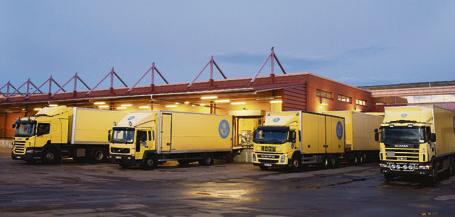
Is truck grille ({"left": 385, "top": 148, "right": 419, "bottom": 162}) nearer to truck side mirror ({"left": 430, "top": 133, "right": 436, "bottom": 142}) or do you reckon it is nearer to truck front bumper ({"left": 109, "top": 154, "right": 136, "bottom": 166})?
truck side mirror ({"left": 430, "top": 133, "right": 436, "bottom": 142})

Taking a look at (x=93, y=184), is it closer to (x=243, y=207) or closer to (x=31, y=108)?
(x=243, y=207)

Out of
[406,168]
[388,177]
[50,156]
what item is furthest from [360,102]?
[50,156]

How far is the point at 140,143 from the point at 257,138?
660 centimetres

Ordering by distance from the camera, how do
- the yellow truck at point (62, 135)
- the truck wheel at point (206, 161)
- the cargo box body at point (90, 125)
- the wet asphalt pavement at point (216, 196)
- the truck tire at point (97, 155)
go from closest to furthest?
the wet asphalt pavement at point (216, 196)
the yellow truck at point (62, 135)
the cargo box body at point (90, 125)
the truck wheel at point (206, 161)
the truck tire at point (97, 155)

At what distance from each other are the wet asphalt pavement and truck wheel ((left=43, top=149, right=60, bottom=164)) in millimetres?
6697

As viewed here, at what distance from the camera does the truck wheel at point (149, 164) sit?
25.2 m

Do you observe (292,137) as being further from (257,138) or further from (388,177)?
(388,177)

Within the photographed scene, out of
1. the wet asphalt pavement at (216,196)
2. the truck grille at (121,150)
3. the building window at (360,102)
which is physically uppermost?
the building window at (360,102)

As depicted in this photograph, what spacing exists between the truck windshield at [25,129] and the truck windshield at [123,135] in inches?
219

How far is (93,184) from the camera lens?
1717cm

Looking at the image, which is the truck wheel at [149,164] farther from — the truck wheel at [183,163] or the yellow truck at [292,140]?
the yellow truck at [292,140]

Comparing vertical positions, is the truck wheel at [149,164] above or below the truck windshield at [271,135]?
below

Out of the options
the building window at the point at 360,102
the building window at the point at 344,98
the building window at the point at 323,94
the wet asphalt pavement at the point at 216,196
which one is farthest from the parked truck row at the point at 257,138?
the building window at the point at 360,102

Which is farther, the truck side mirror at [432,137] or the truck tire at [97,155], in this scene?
the truck tire at [97,155]
